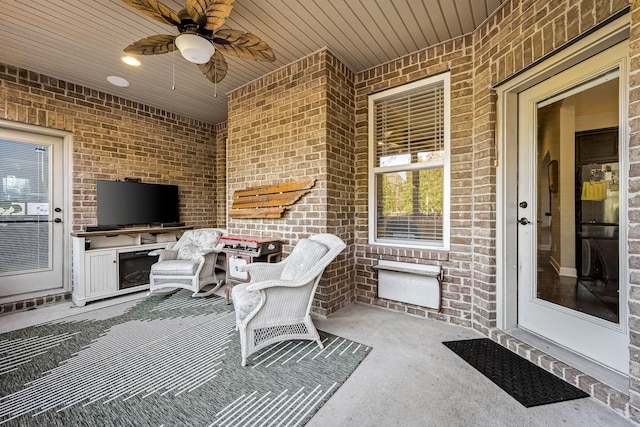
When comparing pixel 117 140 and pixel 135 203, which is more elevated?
pixel 117 140

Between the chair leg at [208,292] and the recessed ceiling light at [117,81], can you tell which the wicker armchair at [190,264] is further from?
the recessed ceiling light at [117,81]

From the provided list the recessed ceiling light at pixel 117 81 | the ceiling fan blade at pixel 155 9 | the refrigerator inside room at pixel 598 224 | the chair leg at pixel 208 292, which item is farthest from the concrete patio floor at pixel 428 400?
the recessed ceiling light at pixel 117 81

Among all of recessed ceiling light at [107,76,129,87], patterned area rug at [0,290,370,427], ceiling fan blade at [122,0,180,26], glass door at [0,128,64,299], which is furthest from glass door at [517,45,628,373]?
glass door at [0,128,64,299]

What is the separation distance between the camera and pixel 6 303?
3.06m

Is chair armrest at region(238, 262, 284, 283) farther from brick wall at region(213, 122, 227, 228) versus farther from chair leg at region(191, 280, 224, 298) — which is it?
brick wall at region(213, 122, 227, 228)

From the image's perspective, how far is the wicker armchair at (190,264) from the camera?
3.33 meters

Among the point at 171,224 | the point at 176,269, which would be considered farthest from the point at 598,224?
the point at 171,224

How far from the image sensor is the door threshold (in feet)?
5.25

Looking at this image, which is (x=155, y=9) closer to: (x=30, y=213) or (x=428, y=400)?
(x=428, y=400)

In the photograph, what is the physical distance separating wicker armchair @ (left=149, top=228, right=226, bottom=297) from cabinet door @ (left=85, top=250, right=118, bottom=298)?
529 mm

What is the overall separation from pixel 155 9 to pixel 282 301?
222 cm

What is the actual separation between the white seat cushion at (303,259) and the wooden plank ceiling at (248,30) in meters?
2.02

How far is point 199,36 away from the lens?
1.92m

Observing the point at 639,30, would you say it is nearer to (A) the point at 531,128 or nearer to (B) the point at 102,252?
(A) the point at 531,128
